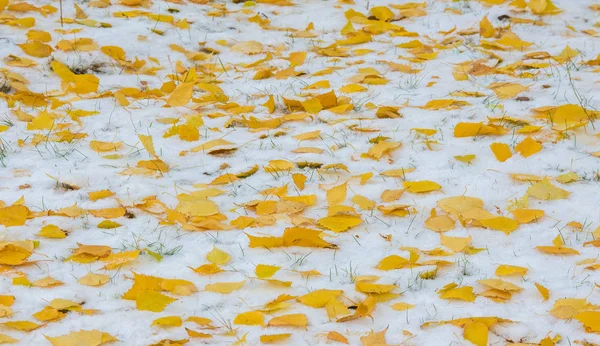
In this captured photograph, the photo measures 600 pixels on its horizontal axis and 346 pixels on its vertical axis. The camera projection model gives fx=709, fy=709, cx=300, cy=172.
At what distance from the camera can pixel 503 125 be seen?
3357mm

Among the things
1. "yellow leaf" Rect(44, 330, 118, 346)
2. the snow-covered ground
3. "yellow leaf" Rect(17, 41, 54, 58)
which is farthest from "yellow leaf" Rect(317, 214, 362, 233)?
"yellow leaf" Rect(17, 41, 54, 58)

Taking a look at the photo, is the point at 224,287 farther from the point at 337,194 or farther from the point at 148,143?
the point at 148,143

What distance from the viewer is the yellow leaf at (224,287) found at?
89.3 inches

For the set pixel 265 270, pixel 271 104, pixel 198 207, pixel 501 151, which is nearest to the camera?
pixel 265 270

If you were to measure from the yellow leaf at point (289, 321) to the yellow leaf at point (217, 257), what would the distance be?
1.25ft

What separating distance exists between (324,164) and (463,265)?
914mm

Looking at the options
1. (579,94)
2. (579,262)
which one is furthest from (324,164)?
(579,94)

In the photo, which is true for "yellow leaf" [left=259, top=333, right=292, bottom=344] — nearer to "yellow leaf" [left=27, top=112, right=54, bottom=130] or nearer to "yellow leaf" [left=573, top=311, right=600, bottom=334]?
"yellow leaf" [left=573, top=311, right=600, bottom=334]

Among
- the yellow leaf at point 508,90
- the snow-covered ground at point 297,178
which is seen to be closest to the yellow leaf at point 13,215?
the snow-covered ground at point 297,178

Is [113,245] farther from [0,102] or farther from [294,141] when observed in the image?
[0,102]

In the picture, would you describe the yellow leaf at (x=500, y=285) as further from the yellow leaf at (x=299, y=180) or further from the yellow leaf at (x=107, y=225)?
the yellow leaf at (x=107, y=225)

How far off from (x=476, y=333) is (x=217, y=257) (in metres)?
0.90

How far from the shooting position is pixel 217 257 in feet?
7.97

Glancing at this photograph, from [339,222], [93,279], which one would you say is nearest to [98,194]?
[93,279]
